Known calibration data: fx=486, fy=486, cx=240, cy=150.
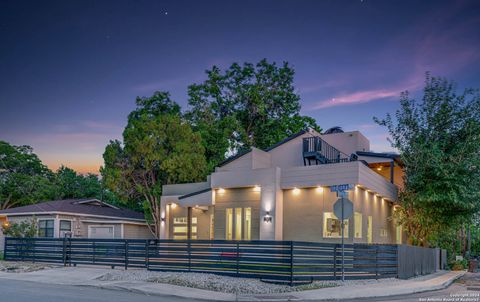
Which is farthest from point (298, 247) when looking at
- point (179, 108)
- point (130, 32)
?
point (179, 108)

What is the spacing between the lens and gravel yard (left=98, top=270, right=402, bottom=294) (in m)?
14.4

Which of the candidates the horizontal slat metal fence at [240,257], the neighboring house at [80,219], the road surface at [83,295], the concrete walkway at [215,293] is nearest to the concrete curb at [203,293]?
the concrete walkway at [215,293]

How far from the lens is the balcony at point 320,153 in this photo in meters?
27.2

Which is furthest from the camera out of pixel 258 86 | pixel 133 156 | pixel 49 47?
pixel 258 86

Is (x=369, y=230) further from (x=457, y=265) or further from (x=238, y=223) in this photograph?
(x=457, y=265)

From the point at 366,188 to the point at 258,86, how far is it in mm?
28740

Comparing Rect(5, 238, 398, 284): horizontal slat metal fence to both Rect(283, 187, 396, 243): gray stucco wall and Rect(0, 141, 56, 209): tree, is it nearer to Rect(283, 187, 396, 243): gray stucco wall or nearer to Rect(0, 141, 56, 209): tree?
Rect(283, 187, 396, 243): gray stucco wall

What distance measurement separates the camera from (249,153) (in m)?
30.7

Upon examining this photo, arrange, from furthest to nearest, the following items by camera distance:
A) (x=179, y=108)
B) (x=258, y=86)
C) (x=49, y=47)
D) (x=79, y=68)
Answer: (x=258, y=86) → (x=179, y=108) → (x=79, y=68) → (x=49, y=47)

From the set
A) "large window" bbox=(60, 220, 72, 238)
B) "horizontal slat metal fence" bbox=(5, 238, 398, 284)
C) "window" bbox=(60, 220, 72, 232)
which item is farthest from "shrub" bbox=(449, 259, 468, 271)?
"window" bbox=(60, 220, 72, 232)

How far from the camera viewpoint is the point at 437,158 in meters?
26.6

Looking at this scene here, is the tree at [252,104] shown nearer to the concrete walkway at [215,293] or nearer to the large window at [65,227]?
the large window at [65,227]

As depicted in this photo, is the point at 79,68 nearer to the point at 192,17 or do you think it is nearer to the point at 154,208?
the point at 192,17

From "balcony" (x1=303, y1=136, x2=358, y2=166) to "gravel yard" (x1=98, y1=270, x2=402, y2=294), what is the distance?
32.9 ft
